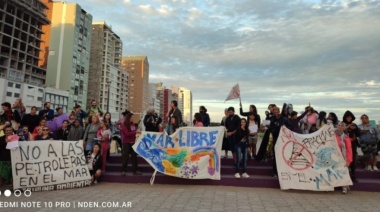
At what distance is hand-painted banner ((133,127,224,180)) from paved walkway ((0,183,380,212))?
536mm

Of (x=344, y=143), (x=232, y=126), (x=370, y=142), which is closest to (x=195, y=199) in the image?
(x=232, y=126)

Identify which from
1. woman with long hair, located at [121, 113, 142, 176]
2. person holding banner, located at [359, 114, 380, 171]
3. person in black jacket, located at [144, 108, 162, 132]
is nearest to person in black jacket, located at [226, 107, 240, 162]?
person in black jacket, located at [144, 108, 162, 132]

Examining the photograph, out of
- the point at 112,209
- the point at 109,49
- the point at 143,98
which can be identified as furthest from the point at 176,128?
the point at 143,98

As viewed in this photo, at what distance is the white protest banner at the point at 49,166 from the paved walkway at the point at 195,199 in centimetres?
37

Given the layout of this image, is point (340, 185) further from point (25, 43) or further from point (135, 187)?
point (25, 43)

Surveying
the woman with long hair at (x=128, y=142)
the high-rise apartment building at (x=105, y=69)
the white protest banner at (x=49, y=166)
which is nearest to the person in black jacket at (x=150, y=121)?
the woman with long hair at (x=128, y=142)

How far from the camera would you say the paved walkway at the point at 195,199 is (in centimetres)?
629

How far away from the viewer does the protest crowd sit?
28.1 feet

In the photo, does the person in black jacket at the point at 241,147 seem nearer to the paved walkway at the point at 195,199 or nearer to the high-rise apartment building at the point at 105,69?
the paved walkway at the point at 195,199

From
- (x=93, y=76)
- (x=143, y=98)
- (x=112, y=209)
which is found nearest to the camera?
(x=112, y=209)

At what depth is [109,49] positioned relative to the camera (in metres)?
118

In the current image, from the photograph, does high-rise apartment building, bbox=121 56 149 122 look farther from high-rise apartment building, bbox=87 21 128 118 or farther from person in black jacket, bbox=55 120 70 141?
person in black jacket, bbox=55 120 70 141

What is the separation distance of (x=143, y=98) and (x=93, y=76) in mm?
45938

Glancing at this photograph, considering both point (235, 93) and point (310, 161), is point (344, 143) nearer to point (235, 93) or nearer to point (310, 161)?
point (310, 161)
